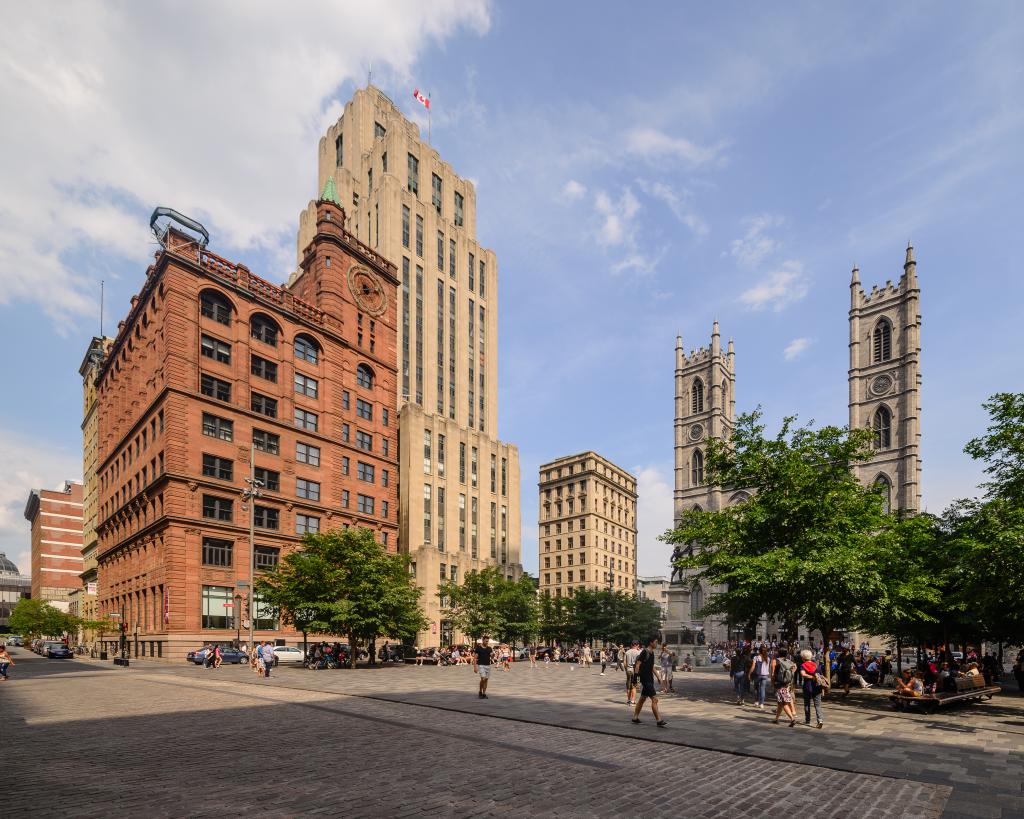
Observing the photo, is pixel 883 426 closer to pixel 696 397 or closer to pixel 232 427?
pixel 696 397

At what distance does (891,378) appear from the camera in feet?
312

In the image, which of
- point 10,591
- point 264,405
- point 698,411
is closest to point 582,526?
point 698,411

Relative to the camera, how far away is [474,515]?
74.4 meters

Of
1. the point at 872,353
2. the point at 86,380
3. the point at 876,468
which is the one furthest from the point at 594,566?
the point at 86,380

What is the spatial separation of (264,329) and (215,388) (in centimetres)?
718

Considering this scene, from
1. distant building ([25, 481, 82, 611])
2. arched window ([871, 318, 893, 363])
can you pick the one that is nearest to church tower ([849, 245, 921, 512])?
arched window ([871, 318, 893, 363])

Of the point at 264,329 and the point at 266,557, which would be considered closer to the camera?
the point at 266,557

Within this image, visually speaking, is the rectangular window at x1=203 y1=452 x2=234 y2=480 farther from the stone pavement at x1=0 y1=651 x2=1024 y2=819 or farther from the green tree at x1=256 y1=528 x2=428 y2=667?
the stone pavement at x1=0 y1=651 x2=1024 y2=819

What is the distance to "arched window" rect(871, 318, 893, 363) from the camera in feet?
320

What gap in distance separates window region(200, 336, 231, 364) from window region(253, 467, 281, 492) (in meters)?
9.30

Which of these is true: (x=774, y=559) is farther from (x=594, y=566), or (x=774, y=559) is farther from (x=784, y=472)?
(x=594, y=566)

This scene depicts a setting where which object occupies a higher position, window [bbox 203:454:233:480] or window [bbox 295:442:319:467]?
window [bbox 295:442:319:467]

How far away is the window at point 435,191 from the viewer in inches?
3410

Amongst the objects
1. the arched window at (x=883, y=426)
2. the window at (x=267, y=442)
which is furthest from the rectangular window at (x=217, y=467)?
the arched window at (x=883, y=426)
